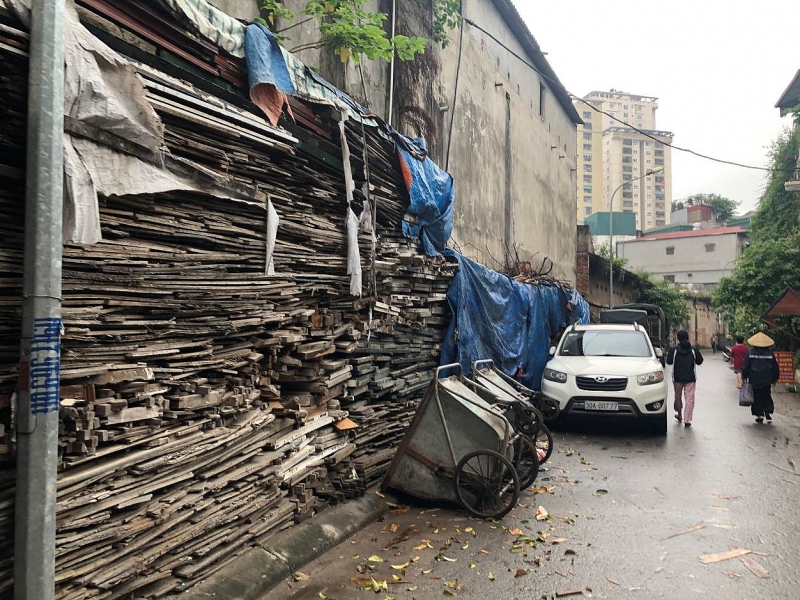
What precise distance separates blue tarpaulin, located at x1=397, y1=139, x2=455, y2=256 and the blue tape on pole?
17.5ft

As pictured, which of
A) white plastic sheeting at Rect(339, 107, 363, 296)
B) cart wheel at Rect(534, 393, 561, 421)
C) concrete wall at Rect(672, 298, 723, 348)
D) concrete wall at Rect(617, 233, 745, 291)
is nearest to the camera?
white plastic sheeting at Rect(339, 107, 363, 296)

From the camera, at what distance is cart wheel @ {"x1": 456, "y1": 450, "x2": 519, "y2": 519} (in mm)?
5746

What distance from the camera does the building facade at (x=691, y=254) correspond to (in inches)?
2180

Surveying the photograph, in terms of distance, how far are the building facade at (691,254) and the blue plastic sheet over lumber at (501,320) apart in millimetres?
43018

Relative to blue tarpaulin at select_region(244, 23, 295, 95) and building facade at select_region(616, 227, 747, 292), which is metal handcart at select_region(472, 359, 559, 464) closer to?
blue tarpaulin at select_region(244, 23, 295, 95)

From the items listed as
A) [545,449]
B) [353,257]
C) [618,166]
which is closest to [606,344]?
[545,449]

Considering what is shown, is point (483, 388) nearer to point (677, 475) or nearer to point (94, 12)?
point (677, 475)

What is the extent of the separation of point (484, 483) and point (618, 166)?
116489 mm

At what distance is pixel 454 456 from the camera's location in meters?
5.93

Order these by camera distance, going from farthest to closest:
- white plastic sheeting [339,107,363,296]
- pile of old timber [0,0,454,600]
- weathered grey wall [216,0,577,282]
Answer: weathered grey wall [216,0,577,282], white plastic sheeting [339,107,363,296], pile of old timber [0,0,454,600]

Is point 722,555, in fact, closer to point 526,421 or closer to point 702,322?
point 526,421

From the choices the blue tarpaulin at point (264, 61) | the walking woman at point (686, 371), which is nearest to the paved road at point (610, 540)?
the walking woman at point (686, 371)

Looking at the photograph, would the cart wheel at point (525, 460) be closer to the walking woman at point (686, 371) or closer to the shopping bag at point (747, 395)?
the walking woman at point (686, 371)

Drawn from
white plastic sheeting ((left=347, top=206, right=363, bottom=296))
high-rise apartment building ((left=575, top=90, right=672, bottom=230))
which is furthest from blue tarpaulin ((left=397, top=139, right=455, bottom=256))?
high-rise apartment building ((left=575, top=90, right=672, bottom=230))
